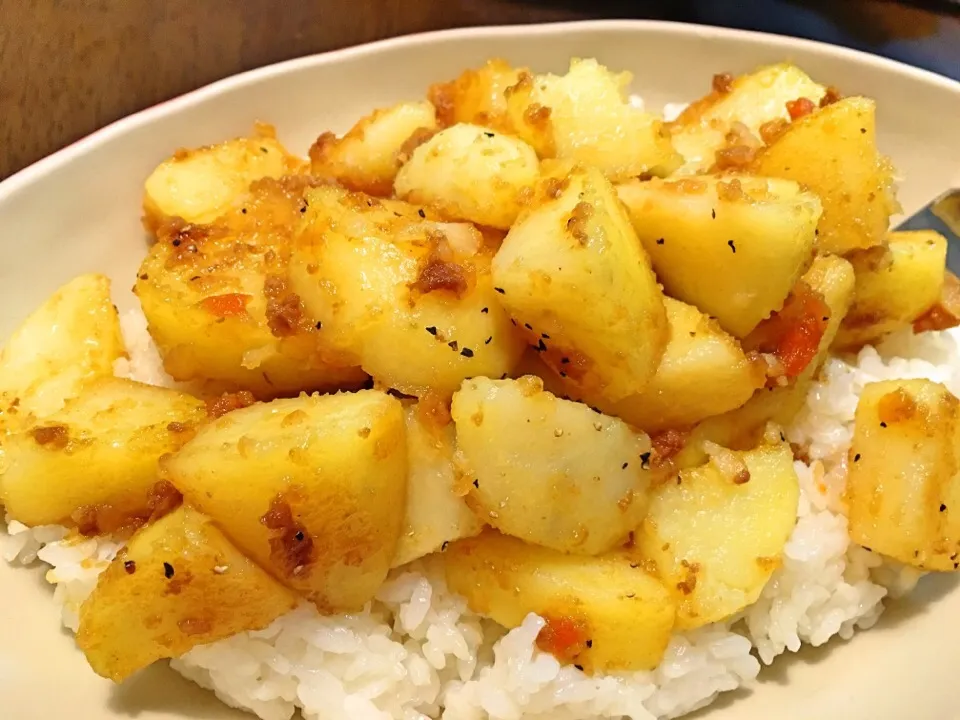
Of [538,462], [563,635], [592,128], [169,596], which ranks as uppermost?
[592,128]

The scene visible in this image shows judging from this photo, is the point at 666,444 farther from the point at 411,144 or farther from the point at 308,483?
the point at 411,144

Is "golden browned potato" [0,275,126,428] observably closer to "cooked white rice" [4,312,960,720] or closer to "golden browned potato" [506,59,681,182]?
"cooked white rice" [4,312,960,720]

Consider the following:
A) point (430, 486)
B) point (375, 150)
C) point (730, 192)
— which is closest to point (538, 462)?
point (430, 486)

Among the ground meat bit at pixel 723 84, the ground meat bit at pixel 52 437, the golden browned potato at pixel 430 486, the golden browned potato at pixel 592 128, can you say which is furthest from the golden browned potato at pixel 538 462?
the ground meat bit at pixel 723 84

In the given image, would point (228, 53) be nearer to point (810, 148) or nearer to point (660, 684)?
point (810, 148)

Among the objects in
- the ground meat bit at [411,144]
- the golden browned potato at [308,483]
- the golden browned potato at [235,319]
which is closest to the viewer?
the golden browned potato at [308,483]

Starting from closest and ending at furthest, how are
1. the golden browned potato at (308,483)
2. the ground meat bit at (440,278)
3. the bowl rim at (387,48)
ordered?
1. the golden browned potato at (308,483)
2. the ground meat bit at (440,278)
3. the bowl rim at (387,48)

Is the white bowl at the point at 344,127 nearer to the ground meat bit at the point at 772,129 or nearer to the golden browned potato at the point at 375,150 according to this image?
the golden browned potato at the point at 375,150
